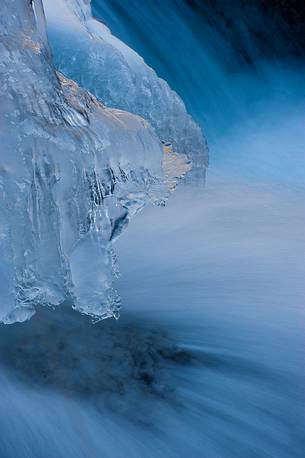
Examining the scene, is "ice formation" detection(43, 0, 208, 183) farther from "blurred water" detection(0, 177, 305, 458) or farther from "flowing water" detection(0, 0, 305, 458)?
"blurred water" detection(0, 177, 305, 458)

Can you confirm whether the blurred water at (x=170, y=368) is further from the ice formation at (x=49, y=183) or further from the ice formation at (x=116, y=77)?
the ice formation at (x=116, y=77)

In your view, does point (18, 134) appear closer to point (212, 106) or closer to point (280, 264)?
point (280, 264)

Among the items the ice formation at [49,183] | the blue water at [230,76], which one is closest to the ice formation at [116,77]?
the ice formation at [49,183]

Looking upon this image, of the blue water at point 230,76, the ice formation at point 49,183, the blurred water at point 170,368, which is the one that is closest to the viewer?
the ice formation at point 49,183

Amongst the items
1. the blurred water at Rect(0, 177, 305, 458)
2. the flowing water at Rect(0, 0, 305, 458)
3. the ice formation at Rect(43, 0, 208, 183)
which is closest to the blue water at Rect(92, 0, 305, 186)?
the flowing water at Rect(0, 0, 305, 458)

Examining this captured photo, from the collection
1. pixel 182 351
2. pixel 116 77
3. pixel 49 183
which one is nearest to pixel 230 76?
pixel 116 77
